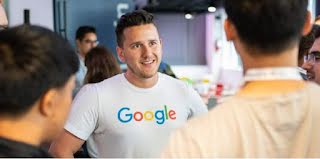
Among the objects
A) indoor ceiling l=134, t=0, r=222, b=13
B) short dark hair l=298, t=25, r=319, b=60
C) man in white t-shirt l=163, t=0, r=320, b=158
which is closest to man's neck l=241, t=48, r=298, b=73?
man in white t-shirt l=163, t=0, r=320, b=158

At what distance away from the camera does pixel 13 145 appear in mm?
868

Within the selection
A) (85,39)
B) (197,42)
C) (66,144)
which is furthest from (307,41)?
(197,42)

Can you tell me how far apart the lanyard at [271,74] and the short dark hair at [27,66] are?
0.41 metres

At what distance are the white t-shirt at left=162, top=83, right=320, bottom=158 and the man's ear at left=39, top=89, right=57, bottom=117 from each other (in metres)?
0.27

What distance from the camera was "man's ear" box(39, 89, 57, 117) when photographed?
919 millimetres

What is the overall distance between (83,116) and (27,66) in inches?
36.8

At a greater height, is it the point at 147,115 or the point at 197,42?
the point at 147,115

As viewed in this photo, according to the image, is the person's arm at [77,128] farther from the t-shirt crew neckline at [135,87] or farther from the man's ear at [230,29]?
the man's ear at [230,29]

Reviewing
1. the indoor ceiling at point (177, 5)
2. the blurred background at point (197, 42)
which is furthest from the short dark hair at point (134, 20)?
the indoor ceiling at point (177, 5)

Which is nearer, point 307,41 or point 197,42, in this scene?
point 307,41

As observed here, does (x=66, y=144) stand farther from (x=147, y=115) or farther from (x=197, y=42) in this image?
(x=197, y=42)

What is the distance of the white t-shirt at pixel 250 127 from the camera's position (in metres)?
0.88

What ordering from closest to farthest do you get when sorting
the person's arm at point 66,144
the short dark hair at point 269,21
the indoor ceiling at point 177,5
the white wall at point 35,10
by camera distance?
the short dark hair at point 269,21 → the person's arm at point 66,144 → the white wall at point 35,10 → the indoor ceiling at point 177,5

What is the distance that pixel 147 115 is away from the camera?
1855 millimetres
